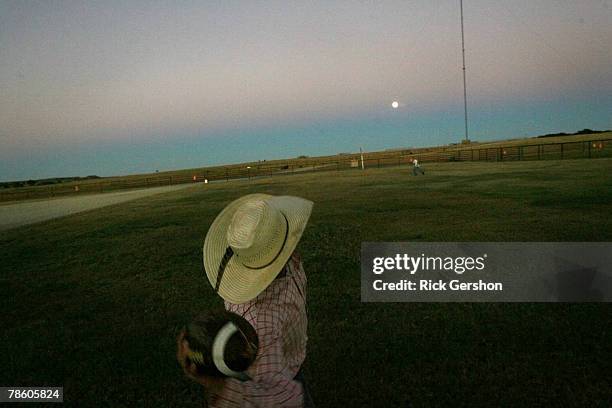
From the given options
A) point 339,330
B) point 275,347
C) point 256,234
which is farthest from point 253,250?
point 339,330

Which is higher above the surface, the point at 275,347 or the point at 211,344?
the point at 211,344

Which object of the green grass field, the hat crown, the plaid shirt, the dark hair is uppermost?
the hat crown

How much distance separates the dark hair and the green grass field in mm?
3211

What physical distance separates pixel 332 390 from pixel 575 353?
8.95ft

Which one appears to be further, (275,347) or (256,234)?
(256,234)

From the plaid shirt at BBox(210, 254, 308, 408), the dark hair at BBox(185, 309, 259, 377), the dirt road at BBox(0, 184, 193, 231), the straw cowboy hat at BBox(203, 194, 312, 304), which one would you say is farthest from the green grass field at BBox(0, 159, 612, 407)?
the dirt road at BBox(0, 184, 193, 231)

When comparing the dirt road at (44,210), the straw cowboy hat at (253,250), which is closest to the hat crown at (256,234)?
the straw cowboy hat at (253,250)

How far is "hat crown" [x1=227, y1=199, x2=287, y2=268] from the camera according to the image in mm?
1898

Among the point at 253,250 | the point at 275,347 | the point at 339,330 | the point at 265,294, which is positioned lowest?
the point at 339,330

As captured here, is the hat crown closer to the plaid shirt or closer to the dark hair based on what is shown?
the plaid shirt

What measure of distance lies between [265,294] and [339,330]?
402 cm

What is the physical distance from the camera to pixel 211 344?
1.29m

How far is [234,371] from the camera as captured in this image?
132 cm

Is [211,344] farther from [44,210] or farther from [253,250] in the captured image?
[44,210]
